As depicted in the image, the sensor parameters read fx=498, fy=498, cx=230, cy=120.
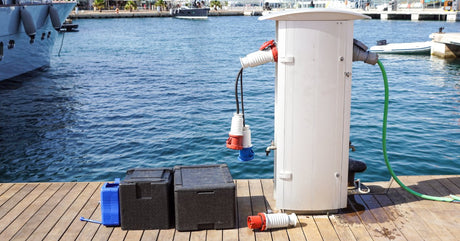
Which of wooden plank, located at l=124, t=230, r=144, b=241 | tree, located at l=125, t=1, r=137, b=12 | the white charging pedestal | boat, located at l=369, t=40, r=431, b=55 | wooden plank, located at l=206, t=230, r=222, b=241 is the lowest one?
boat, located at l=369, t=40, r=431, b=55

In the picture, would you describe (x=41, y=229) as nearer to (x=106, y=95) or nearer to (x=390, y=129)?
(x=390, y=129)

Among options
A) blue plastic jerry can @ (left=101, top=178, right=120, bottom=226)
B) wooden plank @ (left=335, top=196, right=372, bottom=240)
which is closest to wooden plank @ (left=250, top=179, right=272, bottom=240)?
wooden plank @ (left=335, top=196, right=372, bottom=240)

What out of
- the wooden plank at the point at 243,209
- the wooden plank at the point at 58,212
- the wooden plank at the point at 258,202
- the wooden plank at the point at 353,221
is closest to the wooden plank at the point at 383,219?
the wooden plank at the point at 353,221

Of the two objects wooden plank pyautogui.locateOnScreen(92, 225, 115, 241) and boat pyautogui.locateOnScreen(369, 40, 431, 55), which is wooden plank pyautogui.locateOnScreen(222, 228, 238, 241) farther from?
boat pyautogui.locateOnScreen(369, 40, 431, 55)

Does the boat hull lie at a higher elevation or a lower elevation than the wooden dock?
higher

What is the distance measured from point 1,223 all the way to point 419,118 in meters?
13.6

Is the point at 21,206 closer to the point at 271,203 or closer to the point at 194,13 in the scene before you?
the point at 271,203

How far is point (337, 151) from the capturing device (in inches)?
194

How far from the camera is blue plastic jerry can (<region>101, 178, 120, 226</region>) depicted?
4.80m

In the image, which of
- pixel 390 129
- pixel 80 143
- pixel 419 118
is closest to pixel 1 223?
pixel 80 143

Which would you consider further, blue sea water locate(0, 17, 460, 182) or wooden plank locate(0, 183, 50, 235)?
blue sea water locate(0, 17, 460, 182)

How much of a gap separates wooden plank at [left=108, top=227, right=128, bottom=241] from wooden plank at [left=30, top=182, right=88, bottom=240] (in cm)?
65

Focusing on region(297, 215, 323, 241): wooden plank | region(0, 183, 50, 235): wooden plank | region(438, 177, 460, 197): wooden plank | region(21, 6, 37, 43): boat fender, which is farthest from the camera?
region(21, 6, 37, 43): boat fender

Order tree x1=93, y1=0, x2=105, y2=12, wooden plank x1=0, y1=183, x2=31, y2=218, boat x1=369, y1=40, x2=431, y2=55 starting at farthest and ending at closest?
tree x1=93, y1=0, x2=105, y2=12 → boat x1=369, y1=40, x2=431, y2=55 → wooden plank x1=0, y1=183, x2=31, y2=218
